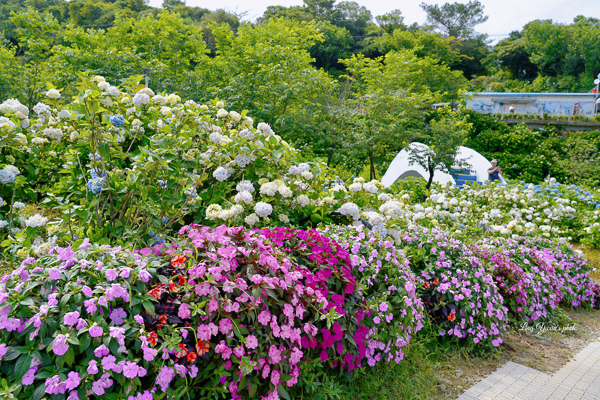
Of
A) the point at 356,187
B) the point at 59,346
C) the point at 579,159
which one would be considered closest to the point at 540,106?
the point at 579,159

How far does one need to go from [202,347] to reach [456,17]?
194 ft

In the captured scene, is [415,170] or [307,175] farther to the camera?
[415,170]

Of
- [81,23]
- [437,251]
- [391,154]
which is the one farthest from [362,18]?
[437,251]

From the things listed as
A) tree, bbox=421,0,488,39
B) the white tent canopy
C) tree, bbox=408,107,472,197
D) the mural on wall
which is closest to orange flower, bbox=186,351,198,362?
tree, bbox=408,107,472,197

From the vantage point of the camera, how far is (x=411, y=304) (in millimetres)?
2361

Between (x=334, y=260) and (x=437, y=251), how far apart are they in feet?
4.48

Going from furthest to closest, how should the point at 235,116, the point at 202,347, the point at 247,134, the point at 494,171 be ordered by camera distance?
the point at 494,171
the point at 235,116
the point at 247,134
the point at 202,347

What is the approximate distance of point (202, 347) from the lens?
1507 millimetres

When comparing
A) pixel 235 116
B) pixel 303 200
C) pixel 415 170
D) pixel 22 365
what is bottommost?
pixel 415 170

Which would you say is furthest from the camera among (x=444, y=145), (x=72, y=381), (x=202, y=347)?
(x=444, y=145)

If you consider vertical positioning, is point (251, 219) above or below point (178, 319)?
above

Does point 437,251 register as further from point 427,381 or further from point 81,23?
point 81,23

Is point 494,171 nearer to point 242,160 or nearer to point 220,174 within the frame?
point 242,160

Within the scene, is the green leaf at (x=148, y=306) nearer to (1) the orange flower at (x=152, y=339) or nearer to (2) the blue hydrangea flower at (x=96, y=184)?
(1) the orange flower at (x=152, y=339)
